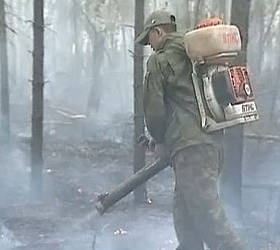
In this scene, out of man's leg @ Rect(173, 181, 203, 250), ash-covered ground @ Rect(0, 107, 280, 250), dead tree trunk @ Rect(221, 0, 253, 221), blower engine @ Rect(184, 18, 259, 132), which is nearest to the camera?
blower engine @ Rect(184, 18, 259, 132)

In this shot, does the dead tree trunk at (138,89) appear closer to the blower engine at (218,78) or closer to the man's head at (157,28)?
the man's head at (157,28)

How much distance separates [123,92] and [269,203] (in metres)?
17.4

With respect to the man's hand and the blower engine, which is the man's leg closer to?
the man's hand

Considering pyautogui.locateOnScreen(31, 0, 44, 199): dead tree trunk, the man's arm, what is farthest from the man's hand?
pyautogui.locateOnScreen(31, 0, 44, 199): dead tree trunk

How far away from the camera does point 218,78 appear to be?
497 cm

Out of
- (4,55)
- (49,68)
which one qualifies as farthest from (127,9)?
(4,55)

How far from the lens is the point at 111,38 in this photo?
102ft

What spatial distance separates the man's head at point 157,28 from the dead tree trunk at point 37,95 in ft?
12.8

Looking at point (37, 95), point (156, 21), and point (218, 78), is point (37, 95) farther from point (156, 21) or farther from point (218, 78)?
point (218, 78)

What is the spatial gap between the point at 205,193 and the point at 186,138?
472 millimetres

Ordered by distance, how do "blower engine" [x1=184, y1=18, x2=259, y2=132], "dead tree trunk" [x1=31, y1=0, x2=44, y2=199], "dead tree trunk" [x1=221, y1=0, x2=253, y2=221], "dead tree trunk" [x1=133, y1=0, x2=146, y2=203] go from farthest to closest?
"dead tree trunk" [x1=31, y1=0, x2=44, y2=199]
"dead tree trunk" [x1=133, y1=0, x2=146, y2=203]
"dead tree trunk" [x1=221, y1=0, x2=253, y2=221]
"blower engine" [x1=184, y1=18, x2=259, y2=132]

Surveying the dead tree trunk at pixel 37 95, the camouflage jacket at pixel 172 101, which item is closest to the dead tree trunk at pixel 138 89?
the dead tree trunk at pixel 37 95

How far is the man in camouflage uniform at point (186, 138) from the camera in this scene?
16.7 feet

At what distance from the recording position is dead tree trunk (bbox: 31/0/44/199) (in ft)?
29.6
